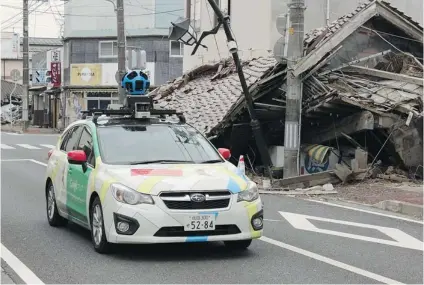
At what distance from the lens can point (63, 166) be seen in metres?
9.46

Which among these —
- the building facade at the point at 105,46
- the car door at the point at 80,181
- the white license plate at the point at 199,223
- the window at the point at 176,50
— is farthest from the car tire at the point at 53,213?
the window at the point at 176,50

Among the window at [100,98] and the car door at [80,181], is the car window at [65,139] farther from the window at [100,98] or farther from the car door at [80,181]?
the window at [100,98]

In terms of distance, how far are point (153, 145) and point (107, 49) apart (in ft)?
121

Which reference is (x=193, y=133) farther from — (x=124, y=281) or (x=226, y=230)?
(x=124, y=281)

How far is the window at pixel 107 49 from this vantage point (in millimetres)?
44250

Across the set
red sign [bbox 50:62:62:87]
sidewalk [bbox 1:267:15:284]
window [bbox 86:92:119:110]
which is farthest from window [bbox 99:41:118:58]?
sidewalk [bbox 1:267:15:284]

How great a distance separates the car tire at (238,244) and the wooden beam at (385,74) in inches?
383

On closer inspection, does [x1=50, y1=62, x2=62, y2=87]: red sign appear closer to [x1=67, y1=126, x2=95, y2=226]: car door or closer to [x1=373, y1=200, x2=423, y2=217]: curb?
[x1=373, y1=200, x2=423, y2=217]: curb

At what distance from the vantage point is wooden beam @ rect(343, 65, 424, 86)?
53.9ft

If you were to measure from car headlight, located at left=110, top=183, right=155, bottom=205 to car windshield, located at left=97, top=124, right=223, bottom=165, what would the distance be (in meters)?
0.75

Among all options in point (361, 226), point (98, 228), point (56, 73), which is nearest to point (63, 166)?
point (98, 228)

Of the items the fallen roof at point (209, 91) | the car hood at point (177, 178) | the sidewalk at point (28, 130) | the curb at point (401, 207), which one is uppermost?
the fallen roof at point (209, 91)

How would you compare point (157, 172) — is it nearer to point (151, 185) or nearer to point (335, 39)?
point (151, 185)

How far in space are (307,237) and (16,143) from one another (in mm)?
25421
